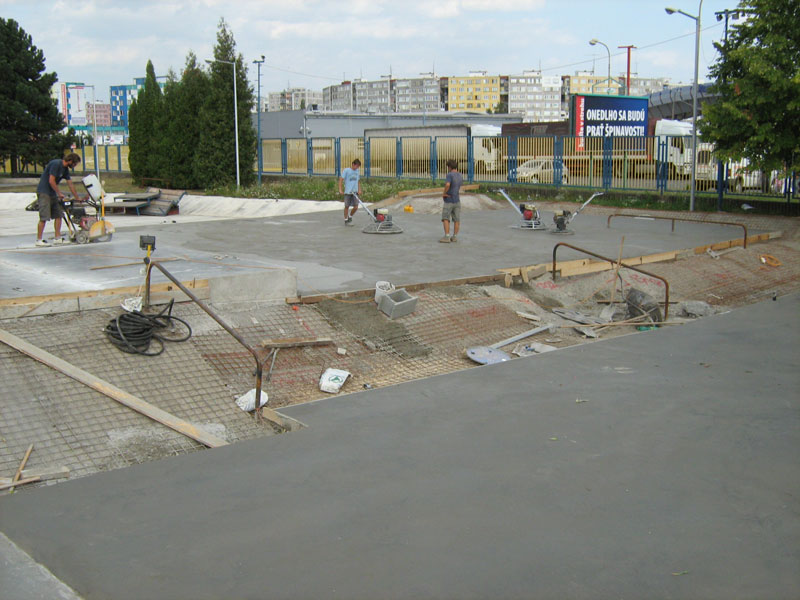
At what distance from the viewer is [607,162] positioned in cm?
2397

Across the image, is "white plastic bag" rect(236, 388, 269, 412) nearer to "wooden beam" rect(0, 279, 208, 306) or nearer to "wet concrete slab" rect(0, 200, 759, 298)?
"wooden beam" rect(0, 279, 208, 306)

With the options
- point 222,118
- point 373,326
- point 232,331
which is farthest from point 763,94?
point 222,118

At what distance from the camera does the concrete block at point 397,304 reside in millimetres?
10023

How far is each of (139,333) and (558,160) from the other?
19466 mm

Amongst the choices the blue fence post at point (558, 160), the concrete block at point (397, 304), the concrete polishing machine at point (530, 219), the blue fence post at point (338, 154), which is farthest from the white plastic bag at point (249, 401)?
the blue fence post at point (338, 154)

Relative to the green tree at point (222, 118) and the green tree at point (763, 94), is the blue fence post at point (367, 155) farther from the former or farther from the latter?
the green tree at point (763, 94)

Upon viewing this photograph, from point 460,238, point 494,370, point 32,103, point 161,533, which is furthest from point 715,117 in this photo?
point 32,103

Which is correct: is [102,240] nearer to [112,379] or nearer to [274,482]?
[112,379]

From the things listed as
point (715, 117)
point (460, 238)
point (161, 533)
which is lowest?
point (161, 533)

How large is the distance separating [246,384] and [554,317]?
5163mm

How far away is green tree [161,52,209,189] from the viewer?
105 ft

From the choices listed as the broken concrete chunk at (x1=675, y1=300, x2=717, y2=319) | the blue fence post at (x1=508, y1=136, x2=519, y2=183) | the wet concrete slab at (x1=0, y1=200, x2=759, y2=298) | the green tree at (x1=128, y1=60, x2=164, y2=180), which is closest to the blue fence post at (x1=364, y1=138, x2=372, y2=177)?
the blue fence post at (x1=508, y1=136, x2=519, y2=183)

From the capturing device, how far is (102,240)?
44.1 ft

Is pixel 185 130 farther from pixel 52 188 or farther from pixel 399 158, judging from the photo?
pixel 52 188
